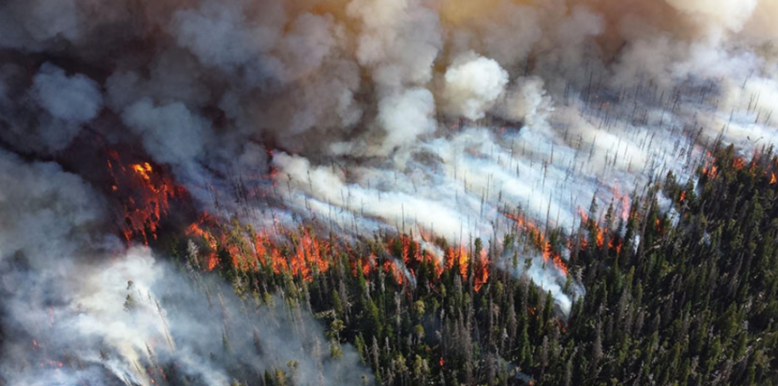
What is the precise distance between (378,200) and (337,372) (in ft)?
101

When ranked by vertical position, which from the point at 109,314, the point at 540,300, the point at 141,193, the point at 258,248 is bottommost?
the point at 109,314

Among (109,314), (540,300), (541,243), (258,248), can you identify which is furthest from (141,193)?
(541,243)

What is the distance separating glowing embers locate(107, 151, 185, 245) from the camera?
90188mm

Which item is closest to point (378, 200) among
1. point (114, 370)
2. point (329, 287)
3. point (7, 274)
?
point (329, 287)

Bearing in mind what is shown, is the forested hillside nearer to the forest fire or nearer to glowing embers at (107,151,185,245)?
the forest fire

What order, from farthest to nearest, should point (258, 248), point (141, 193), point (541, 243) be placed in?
point (141, 193), point (541, 243), point (258, 248)

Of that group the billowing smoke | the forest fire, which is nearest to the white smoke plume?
the billowing smoke

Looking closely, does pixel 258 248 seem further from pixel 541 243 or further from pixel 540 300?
pixel 541 243

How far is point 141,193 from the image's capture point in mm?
94625

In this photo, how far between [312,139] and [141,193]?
93.3ft

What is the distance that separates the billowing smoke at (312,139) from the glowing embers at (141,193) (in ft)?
6.31

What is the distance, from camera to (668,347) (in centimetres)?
7931

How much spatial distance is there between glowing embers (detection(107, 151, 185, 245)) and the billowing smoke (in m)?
1.92

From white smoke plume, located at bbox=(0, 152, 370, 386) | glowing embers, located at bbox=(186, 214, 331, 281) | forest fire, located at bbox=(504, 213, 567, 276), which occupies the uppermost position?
forest fire, located at bbox=(504, 213, 567, 276)
